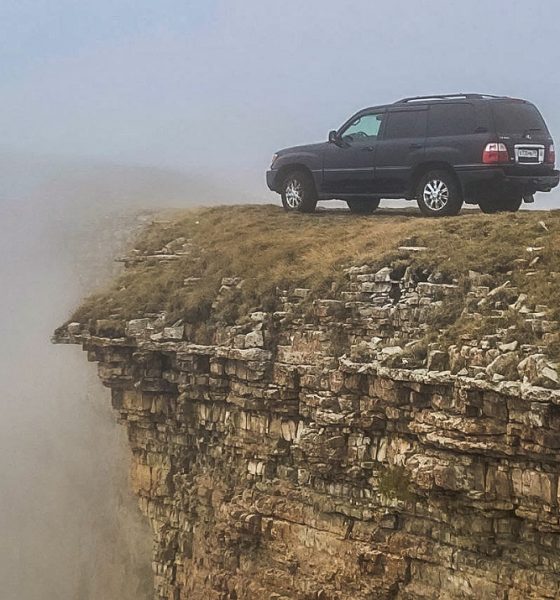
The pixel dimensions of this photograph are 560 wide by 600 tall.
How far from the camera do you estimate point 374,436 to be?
16766mm

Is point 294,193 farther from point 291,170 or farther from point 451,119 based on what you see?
point 451,119

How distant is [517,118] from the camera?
19672 mm

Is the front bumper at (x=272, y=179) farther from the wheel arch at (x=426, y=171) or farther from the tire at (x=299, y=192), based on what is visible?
the wheel arch at (x=426, y=171)

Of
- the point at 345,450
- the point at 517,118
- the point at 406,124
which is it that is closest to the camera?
the point at 345,450

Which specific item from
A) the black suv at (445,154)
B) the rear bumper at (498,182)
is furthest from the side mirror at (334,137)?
the rear bumper at (498,182)

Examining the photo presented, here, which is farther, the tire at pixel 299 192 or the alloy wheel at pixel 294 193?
the alloy wheel at pixel 294 193

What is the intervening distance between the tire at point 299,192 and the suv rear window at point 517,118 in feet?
15.5

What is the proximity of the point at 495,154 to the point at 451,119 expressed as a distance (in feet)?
4.04

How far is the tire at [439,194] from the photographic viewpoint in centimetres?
1988

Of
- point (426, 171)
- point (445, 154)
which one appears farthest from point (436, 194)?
point (445, 154)

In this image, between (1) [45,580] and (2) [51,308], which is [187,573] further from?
(2) [51,308]

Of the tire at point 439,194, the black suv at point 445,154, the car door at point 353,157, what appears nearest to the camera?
the black suv at point 445,154

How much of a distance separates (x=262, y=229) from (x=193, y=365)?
12.2 feet

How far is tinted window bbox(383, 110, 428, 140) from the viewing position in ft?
66.2
